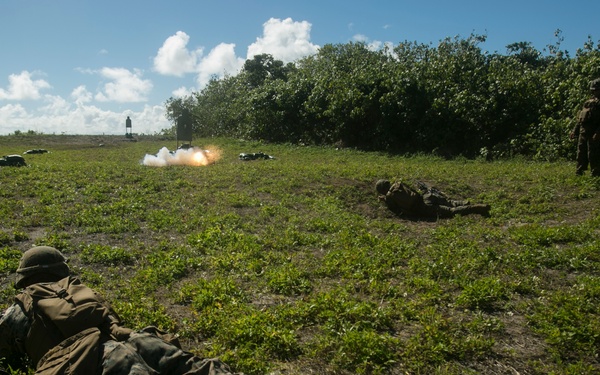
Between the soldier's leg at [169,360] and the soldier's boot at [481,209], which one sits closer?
the soldier's leg at [169,360]

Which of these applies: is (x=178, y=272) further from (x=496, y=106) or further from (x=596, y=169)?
(x=496, y=106)

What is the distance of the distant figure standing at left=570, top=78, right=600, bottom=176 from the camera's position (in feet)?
35.4

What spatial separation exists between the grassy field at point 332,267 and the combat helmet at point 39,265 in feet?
2.86

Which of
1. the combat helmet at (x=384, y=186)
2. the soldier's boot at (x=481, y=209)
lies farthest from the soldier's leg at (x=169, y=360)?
the combat helmet at (x=384, y=186)

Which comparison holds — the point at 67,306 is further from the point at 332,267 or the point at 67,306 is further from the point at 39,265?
the point at 332,267

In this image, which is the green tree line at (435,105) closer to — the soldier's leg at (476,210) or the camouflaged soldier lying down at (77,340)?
the soldier's leg at (476,210)

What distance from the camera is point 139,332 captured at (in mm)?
3627

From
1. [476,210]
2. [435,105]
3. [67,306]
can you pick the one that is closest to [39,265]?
[67,306]

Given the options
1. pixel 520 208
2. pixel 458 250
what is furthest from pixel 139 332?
pixel 520 208

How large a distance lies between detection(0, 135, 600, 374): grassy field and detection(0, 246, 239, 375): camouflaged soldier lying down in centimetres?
75

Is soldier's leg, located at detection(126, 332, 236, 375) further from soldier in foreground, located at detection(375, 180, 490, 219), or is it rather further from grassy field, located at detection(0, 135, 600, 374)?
soldier in foreground, located at detection(375, 180, 490, 219)

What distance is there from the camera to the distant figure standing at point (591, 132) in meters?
10.8

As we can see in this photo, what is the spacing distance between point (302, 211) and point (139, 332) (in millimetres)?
6220

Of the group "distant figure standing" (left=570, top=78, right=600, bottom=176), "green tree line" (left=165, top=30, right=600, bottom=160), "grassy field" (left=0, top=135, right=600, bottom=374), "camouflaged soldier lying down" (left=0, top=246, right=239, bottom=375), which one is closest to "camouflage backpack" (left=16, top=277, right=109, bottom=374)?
"camouflaged soldier lying down" (left=0, top=246, right=239, bottom=375)
